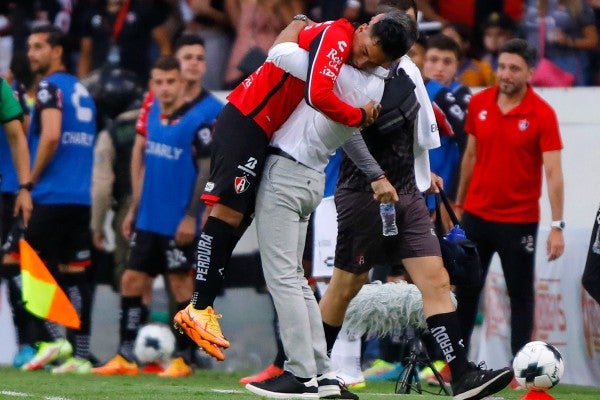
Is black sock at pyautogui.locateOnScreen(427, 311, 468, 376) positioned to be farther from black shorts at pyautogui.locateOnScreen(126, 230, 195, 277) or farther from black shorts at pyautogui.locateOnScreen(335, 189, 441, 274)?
black shorts at pyautogui.locateOnScreen(126, 230, 195, 277)

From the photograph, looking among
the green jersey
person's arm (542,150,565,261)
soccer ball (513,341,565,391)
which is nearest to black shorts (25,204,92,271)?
the green jersey

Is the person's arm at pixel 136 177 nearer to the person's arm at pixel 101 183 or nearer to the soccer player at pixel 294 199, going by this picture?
the person's arm at pixel 101 183

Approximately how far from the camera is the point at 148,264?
1078cm

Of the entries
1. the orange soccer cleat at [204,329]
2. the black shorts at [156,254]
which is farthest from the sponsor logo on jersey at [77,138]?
the orange soccer cleat at [204,329]

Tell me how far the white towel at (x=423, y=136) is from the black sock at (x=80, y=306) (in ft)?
12.7

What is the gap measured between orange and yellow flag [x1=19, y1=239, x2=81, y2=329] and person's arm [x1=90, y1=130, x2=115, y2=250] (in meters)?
2.51

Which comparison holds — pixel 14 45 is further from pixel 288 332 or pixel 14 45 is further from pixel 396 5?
pixel 288 332

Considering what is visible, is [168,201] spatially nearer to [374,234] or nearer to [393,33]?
[374,234]

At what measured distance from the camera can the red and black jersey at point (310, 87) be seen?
7.07 metres

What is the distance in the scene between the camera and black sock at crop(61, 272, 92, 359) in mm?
10969

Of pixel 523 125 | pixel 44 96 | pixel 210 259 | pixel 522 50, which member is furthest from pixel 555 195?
pixel 44 96

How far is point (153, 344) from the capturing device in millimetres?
10617

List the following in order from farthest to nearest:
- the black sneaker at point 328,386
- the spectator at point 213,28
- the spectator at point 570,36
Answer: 1. the spectator at point 213,28
2. the spectator at point 570,36
3. the black sneaker at point 328,386

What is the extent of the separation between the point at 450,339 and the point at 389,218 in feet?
2.25
